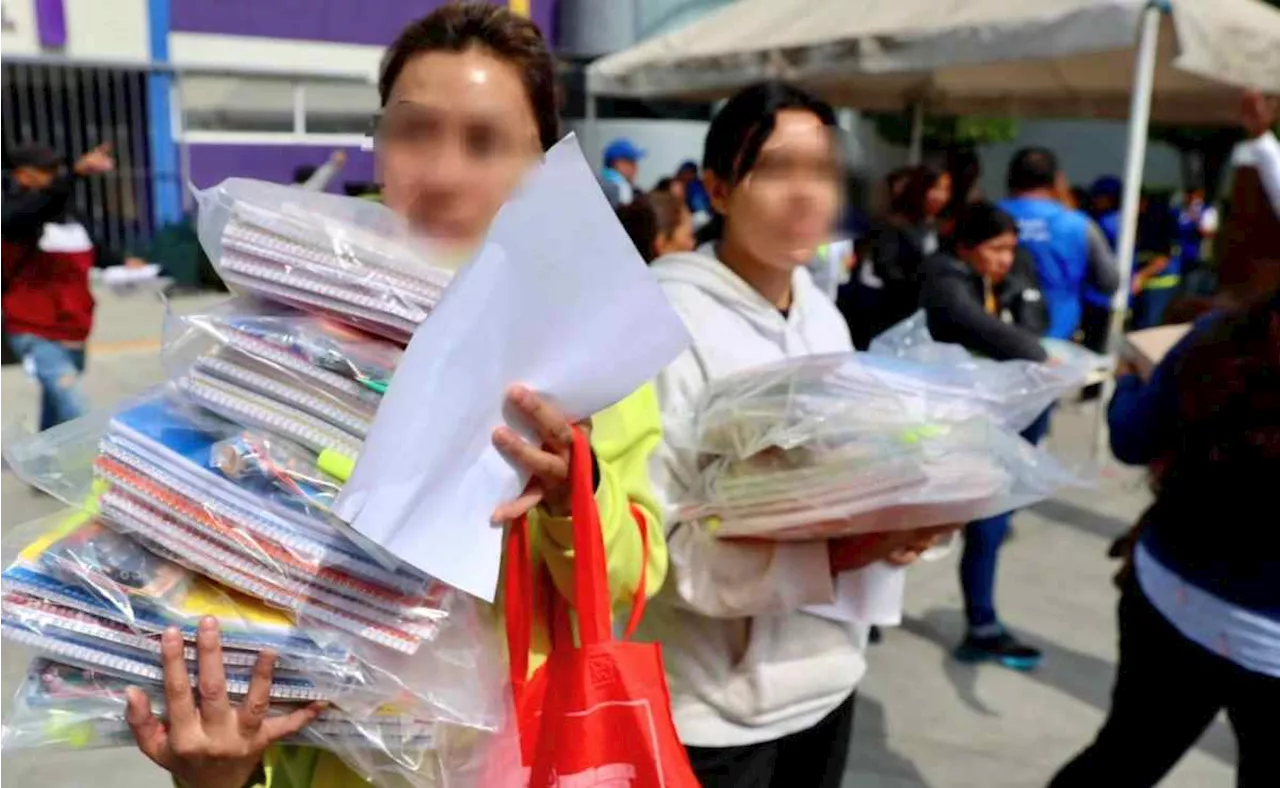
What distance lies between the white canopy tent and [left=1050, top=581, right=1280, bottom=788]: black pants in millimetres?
4021

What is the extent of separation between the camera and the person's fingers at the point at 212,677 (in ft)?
2.98

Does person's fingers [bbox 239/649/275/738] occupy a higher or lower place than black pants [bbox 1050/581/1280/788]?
higher

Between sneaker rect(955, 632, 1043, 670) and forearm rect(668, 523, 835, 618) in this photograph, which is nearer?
forearm rect(668, 523, 835, 618)

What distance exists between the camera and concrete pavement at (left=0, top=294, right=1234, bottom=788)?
10.1 feet

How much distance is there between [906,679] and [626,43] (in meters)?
11.2

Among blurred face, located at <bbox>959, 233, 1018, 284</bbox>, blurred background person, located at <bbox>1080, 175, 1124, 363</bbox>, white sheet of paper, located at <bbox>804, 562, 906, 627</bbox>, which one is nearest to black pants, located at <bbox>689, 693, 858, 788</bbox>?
white sheet of paper, located at <bbox>804, 562, 906, 627</bbox>

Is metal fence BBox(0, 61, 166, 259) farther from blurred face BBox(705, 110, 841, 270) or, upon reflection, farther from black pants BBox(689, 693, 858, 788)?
black pants BBox(689, 693, 858, 788)

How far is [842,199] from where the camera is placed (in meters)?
1.77

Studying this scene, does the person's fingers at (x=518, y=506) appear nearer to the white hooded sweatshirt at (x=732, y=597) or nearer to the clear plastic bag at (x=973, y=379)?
the white hooded sweatshirt at (x=732, y=597)

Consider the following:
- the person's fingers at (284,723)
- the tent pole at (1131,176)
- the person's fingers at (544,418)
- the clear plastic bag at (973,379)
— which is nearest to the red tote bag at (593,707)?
the person's fingers at (544,418)

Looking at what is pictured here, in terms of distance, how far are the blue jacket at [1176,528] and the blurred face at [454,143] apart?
1.42 meters

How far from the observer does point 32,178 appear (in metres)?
4.70

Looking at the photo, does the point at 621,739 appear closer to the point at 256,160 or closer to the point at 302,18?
the point at 256,160

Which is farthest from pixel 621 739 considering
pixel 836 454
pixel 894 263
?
pixel 894 263
